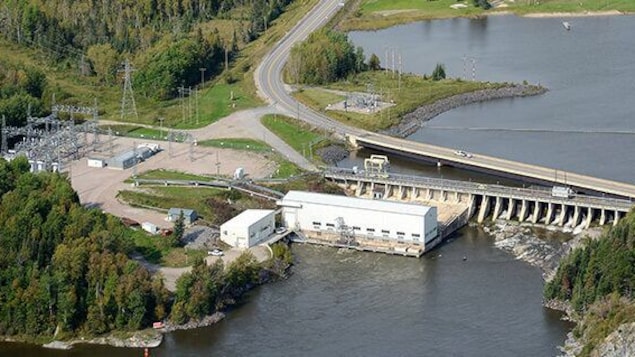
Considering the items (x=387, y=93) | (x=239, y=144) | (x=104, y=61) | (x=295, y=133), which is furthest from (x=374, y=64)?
(x=239, y=144)

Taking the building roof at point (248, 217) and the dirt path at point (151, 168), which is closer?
the building roof at point (248, 217)

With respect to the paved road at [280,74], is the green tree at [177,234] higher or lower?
lower

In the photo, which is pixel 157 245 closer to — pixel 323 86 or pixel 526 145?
pixel 526 145

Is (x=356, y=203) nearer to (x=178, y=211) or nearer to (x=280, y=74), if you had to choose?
(x=178, y=211)

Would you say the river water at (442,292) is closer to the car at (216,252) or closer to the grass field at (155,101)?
the car at (216,252)

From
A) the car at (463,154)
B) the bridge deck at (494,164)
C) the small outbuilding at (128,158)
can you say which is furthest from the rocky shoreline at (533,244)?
the small outbuilding at (128,158)
